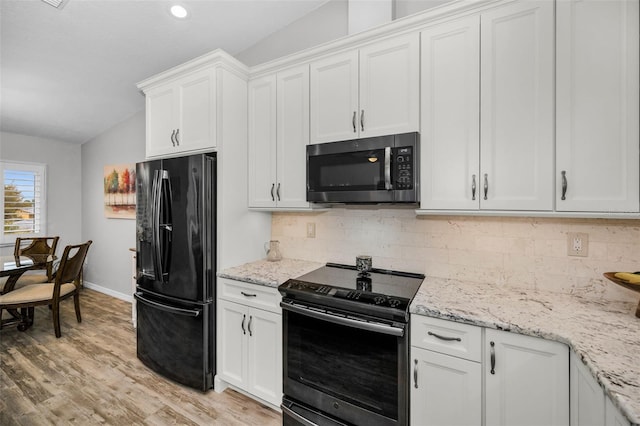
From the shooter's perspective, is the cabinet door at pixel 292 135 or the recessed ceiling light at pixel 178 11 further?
the recessed ceiling light at pixel 178 11

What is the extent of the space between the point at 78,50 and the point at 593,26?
3.94m

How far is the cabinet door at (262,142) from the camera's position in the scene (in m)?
2.33

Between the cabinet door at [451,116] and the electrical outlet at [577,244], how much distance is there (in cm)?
60

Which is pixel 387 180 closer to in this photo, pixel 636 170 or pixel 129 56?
pixel 636 170

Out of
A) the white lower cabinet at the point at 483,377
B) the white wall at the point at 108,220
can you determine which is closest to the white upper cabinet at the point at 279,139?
the white lower cabinet at the point at 483,377

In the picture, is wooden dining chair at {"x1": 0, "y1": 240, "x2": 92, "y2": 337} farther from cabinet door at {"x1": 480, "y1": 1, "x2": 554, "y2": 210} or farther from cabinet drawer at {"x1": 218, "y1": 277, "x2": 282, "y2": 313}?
cabinet door at {"x1": 480, "y1": 1, "x2": 554, "y2": 210}

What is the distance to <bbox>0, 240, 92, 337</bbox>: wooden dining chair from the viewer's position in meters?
2.96

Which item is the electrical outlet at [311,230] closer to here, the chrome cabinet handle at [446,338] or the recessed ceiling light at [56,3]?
the chrome cabinet handle at [446,338]

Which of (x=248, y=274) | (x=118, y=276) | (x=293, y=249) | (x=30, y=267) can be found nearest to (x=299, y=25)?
(x=293, y=249)

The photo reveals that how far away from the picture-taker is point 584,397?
107cm

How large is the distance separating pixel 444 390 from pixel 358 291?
628 mm

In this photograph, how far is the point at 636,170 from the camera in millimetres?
1295

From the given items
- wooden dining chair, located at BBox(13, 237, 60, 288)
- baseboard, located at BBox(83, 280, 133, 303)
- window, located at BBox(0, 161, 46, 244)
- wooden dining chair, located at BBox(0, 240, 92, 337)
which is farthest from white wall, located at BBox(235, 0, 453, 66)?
window, located at BBox(0, 161, 46, 244)

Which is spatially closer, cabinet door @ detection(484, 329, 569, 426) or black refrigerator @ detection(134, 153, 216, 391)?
cabinet door @ detection(484, 329, 569, 426)
